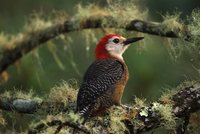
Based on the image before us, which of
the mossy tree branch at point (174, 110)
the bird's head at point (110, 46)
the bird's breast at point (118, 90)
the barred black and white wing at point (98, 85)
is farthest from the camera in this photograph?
the bird's head at point (110, 46)

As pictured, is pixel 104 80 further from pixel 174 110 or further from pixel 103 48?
pixel 174 110

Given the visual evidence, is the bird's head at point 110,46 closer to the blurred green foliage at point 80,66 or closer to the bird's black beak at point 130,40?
the bird's black beak at point 130,40

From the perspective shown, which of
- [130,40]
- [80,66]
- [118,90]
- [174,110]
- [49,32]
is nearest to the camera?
[174,110]

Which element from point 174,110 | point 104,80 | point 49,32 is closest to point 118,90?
point 104,80

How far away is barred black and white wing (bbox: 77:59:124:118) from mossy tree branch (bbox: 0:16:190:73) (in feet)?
1.26

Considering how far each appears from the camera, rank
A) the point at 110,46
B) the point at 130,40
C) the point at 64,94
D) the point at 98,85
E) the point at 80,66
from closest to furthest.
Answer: the point at 64,94
the point at 98,85
the point at 130,40
the point at 110,46
the point at 80,66

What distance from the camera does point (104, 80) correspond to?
22.1ft

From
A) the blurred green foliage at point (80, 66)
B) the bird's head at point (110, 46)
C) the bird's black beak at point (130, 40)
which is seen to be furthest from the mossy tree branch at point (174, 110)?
the blurred green foliage at point (80, 66)

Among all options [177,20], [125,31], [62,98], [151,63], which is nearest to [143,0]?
[151,63]

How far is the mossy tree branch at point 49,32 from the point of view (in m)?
6.87

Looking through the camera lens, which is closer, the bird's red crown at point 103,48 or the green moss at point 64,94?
the green moss at point 64,94

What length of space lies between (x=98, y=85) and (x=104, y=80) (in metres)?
0.10

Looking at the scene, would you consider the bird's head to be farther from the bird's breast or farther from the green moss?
the green moss

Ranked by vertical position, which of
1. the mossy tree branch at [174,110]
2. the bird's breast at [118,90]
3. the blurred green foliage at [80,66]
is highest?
the blurred green foliage at [80,66]
